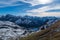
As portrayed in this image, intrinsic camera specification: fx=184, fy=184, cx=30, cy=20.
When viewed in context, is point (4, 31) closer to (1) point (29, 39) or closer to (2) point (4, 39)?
(2) point (4, 39)

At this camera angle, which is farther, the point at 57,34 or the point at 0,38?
the point at 0,38

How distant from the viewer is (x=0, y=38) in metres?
157

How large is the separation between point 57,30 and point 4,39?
307 ft

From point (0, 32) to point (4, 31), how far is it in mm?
4202

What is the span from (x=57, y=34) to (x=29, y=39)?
2944 centimetres

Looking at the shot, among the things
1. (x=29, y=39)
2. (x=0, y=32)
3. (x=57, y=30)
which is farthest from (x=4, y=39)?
(x=29, y=39)

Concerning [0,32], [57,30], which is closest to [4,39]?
[0,32]

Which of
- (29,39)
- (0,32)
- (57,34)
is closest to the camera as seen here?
(29,39)

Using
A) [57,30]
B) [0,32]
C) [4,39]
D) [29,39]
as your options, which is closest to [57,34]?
[57,30]

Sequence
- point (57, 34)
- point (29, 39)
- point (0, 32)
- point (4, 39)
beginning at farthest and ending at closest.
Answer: point (0, 32) → point (4, 39) → point (57, 34) → point (29, 39)

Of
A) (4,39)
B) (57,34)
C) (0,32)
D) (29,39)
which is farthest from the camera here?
(0,32)

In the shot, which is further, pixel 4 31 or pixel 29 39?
pixel 4 31

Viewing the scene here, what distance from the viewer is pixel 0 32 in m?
186

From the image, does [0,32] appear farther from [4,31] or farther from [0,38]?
[0,38]
